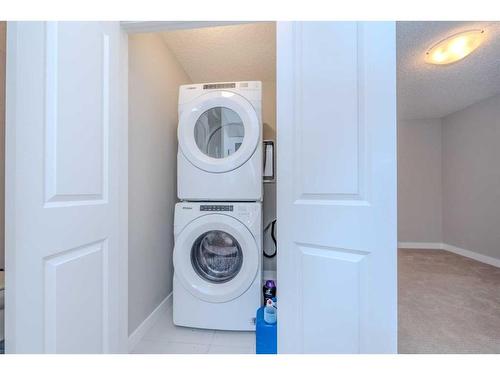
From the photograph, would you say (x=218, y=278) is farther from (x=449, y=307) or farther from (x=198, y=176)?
(x=449, y=307)

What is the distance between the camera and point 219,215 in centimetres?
148

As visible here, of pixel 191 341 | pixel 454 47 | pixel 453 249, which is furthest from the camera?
pixel 453 249

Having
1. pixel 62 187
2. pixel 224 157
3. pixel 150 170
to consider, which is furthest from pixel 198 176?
pixel 62 187

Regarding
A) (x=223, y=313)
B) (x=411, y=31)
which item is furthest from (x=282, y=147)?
(x=411, y=31)

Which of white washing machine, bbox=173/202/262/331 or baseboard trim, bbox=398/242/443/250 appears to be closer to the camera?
white washing machine, bbox=173/202/262/331

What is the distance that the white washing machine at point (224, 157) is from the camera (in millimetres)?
1513

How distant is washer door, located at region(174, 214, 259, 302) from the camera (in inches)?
57.1

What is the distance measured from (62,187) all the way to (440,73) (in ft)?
10.5

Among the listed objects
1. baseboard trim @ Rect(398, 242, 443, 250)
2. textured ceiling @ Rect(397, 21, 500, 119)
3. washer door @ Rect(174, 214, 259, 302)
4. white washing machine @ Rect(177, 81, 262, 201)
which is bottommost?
baseboard trim @ Rect(398, 242, 443, 250)

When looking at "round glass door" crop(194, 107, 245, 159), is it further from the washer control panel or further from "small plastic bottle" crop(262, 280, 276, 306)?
"small plastic bottle" crop(262, 280, 276, 306)

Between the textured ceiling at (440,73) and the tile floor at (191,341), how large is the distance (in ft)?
7.85

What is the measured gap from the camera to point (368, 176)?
2.57 feet

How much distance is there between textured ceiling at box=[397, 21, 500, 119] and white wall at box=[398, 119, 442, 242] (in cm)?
37

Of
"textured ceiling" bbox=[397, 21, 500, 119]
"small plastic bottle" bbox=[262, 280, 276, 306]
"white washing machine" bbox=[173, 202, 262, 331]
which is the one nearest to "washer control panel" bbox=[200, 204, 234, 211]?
"white washing machine" bbox=[173, 202, 262, 331]
